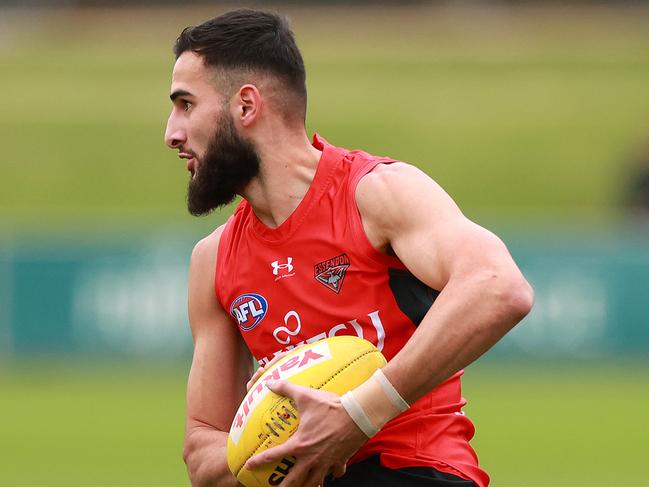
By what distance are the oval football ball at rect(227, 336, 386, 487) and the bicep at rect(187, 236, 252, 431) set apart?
0.49 metres

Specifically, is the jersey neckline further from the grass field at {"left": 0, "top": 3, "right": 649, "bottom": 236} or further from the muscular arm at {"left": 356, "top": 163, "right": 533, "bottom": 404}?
the grass field at {"left": 0, "top": 3, "right": 649, "bottom": 236}

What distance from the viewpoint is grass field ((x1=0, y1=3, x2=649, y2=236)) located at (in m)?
29.4

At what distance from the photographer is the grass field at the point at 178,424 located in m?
12.0

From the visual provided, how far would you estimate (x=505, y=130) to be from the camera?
32344 mm

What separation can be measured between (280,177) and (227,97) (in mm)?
345

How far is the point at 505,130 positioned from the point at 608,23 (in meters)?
10.7

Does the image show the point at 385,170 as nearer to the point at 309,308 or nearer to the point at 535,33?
the point at 309,308

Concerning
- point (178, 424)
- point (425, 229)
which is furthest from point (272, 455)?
point (178, 424)

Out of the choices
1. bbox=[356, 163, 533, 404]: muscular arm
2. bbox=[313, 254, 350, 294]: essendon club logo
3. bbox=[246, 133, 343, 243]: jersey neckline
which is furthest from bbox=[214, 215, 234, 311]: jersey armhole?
bbox=[356, 163, 533, 404]: muscular arm

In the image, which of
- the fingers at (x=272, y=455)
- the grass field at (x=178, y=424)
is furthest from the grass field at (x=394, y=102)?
the fingers at (x=272, y=455)

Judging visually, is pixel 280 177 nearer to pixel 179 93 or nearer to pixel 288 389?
pixel 179 93

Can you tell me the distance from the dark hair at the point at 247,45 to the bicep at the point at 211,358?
728 millimetres

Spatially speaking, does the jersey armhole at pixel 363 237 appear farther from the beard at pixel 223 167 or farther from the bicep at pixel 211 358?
the bicep at pixel 211 358

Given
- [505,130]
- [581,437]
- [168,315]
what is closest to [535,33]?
[505,130]
